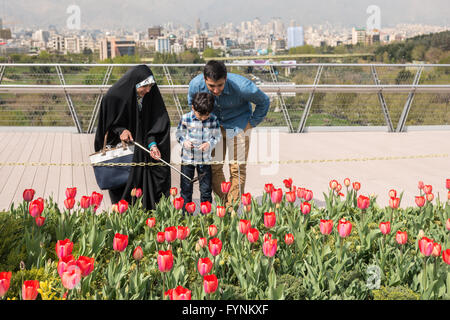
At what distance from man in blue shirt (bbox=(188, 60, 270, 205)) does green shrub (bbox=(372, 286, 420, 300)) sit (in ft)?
6.01

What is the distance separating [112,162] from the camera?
12.7ft

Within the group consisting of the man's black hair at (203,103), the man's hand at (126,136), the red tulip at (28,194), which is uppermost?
the man's black hair at (203,103)

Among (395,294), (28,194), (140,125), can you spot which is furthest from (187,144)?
(395,294)

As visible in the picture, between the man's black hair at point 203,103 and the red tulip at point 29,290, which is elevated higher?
the man's black hair at point 203,103

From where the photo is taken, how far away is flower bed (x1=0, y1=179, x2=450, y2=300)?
6.81 feet

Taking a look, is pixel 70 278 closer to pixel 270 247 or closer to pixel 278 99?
pixel 270 247

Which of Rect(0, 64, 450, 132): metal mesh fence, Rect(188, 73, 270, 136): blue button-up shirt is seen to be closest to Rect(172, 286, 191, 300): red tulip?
Rect(188, 73, 270, 136): blue button-up shirt

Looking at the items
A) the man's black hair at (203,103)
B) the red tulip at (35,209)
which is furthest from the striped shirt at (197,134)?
the red tulip at (35,209)

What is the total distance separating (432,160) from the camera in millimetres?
7211

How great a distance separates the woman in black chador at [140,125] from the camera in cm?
377

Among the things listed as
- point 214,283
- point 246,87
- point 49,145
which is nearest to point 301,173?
point 246,87

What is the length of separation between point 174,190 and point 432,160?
196 inches

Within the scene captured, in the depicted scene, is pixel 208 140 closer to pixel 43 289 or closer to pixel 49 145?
pixel 43 289

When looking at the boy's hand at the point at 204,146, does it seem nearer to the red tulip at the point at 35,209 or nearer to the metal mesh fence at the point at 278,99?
the red tulip at the point at 35,209
